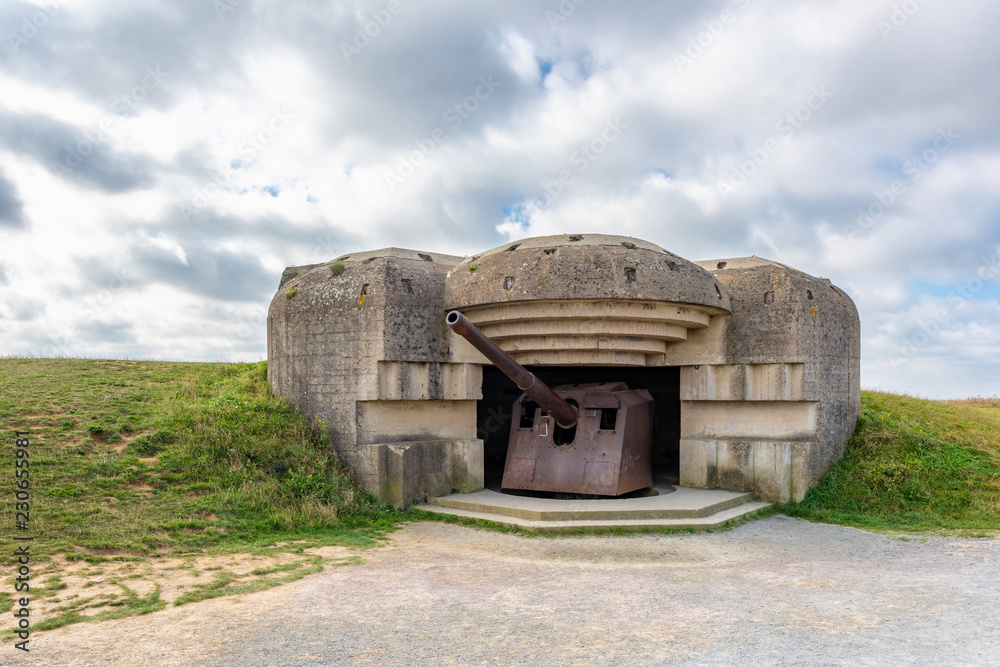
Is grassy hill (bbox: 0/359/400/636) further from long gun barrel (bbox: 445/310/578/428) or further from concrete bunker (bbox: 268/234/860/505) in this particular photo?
long gun barrel (bbox: 445/310/578/428)

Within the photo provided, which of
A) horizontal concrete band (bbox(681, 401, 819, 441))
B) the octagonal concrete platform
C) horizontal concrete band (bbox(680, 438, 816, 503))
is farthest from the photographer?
horizontal concrete band (bbox(681, 401, 819, 441))

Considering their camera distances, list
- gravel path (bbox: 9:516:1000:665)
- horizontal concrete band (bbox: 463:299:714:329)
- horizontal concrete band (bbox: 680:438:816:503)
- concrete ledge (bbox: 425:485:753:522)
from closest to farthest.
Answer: gravel path (bbox: 9:516:1000:665), concrete ledge (bbox: 425:485:753:522), horizontal concrete band (bbox: 463:299:714:329), horizontal concrete band (bbox: 680:438:816:503)

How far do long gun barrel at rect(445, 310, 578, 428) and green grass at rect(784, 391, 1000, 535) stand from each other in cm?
340

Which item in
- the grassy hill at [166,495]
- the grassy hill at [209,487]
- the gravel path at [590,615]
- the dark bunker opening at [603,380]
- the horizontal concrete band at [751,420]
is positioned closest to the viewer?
the gravel path at [590,615]

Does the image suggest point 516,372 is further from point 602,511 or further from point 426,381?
point 602,511

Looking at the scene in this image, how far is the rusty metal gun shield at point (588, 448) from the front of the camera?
9445 mm

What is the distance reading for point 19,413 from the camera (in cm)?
917

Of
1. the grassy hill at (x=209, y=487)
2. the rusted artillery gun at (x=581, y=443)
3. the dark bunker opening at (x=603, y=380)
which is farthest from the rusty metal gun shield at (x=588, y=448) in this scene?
the dark bunker opening at (x=603, y=380)

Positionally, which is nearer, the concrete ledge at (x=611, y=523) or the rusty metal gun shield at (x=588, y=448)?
the concrete ledge at (x=611, y=523)

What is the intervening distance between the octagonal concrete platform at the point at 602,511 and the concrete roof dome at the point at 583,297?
2039 millimetres

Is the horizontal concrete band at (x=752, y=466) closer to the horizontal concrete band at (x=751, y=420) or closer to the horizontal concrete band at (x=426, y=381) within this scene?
the horizontal concrete band at (x=751, y=420)

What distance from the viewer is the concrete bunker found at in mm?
9234

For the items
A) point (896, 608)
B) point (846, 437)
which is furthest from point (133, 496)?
point (846, 437)

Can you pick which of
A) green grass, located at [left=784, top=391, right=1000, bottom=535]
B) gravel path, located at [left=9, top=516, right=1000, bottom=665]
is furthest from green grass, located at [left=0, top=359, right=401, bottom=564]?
A: green grass, located at [left=784, top=391, right=1000, bottom=535]
